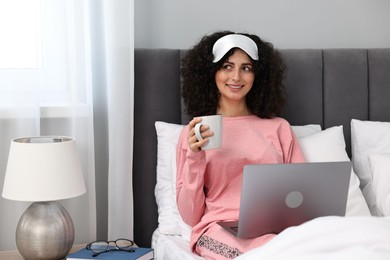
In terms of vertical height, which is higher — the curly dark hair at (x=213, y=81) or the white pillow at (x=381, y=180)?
the curly dark hair at (x=213, y=81)

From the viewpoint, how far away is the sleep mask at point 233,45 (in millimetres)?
2500

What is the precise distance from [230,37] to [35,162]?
83cm

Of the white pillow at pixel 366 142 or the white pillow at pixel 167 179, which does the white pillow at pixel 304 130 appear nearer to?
the white pillow at pixel 366 142

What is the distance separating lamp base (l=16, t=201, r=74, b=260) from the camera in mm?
2266

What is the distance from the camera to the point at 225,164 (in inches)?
95.4

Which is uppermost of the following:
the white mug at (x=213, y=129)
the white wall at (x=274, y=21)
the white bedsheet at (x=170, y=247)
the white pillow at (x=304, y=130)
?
the white wall at (x=274, y=21)

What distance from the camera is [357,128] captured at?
2805 mm

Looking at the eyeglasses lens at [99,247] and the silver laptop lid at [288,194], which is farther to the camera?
the eyeglasses lens at [99,247]

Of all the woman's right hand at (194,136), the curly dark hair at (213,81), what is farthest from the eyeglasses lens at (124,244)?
the curly dark hair at (213,81)

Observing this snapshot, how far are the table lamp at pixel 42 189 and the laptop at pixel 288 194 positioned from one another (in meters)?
0.61

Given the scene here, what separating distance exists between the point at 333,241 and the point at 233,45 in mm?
1043

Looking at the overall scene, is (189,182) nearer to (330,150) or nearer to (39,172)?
(39,172)

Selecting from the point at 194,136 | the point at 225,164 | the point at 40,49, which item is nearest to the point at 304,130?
the point at 225,164

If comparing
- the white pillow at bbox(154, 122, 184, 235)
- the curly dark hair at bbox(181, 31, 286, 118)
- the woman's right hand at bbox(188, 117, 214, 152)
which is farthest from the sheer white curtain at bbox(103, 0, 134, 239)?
the woman's right hand at bbox(188, 117, 214, 152)
